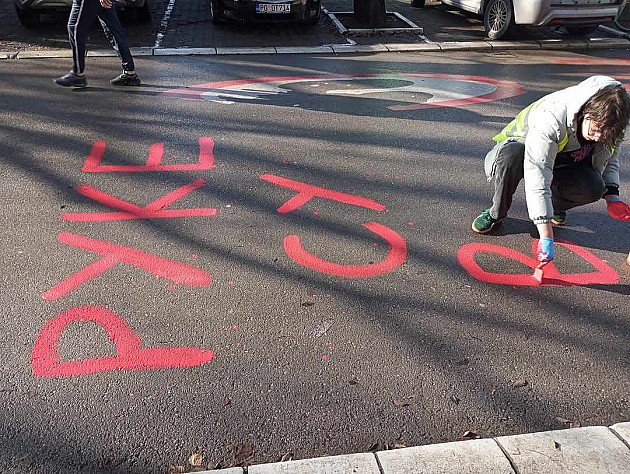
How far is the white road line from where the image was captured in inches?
386

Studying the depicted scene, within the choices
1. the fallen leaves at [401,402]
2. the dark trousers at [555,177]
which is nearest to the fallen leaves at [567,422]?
the fallen leaves at [401,402]

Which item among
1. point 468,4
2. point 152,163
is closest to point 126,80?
point 152,163

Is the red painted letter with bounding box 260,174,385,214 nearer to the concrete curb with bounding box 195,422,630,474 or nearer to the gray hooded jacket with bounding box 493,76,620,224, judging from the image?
the gray hooded jacket with bounding box 493,76,620,224

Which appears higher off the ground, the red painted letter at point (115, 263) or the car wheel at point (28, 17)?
the car wheel at point (28, 17)

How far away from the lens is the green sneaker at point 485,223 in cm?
395

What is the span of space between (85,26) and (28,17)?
4.49m

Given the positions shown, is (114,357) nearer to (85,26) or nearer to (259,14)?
(85,26)

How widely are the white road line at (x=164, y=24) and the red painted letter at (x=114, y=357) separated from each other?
7.49m

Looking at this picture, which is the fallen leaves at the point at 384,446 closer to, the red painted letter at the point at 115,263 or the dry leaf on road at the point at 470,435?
the dry leaf on road at the point at 470,435

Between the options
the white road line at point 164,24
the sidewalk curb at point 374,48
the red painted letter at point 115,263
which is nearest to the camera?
the red painted letter at point 115,263

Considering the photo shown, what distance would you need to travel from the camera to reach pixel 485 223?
3.95m

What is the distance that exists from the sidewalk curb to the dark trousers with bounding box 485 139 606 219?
636 centimetres

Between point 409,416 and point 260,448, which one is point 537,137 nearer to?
point 409,416

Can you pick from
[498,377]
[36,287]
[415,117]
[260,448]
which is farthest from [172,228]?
[415,117]
